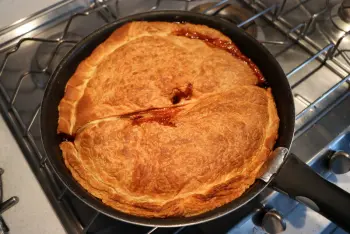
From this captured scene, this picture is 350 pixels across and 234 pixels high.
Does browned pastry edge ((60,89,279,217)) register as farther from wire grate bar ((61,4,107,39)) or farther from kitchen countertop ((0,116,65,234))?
wire grate bar ((61,4,107,39))

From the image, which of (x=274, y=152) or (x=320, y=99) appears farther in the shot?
(x=320, y=99)

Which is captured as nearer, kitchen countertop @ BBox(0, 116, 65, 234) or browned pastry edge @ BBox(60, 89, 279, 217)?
browned pastry edge @ BBox(60, 89, 279, 217)

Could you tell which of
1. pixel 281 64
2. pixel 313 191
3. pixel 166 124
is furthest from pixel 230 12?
pixel 313 191

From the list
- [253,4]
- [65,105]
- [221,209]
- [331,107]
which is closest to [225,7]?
[253,4]

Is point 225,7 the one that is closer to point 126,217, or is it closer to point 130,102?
point 130,102

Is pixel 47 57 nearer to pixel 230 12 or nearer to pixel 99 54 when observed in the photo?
pixel 99 54

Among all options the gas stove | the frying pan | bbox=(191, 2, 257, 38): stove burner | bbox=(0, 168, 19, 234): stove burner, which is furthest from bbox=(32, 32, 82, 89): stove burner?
bbox=(191, 2, 257, 38): stove burner
